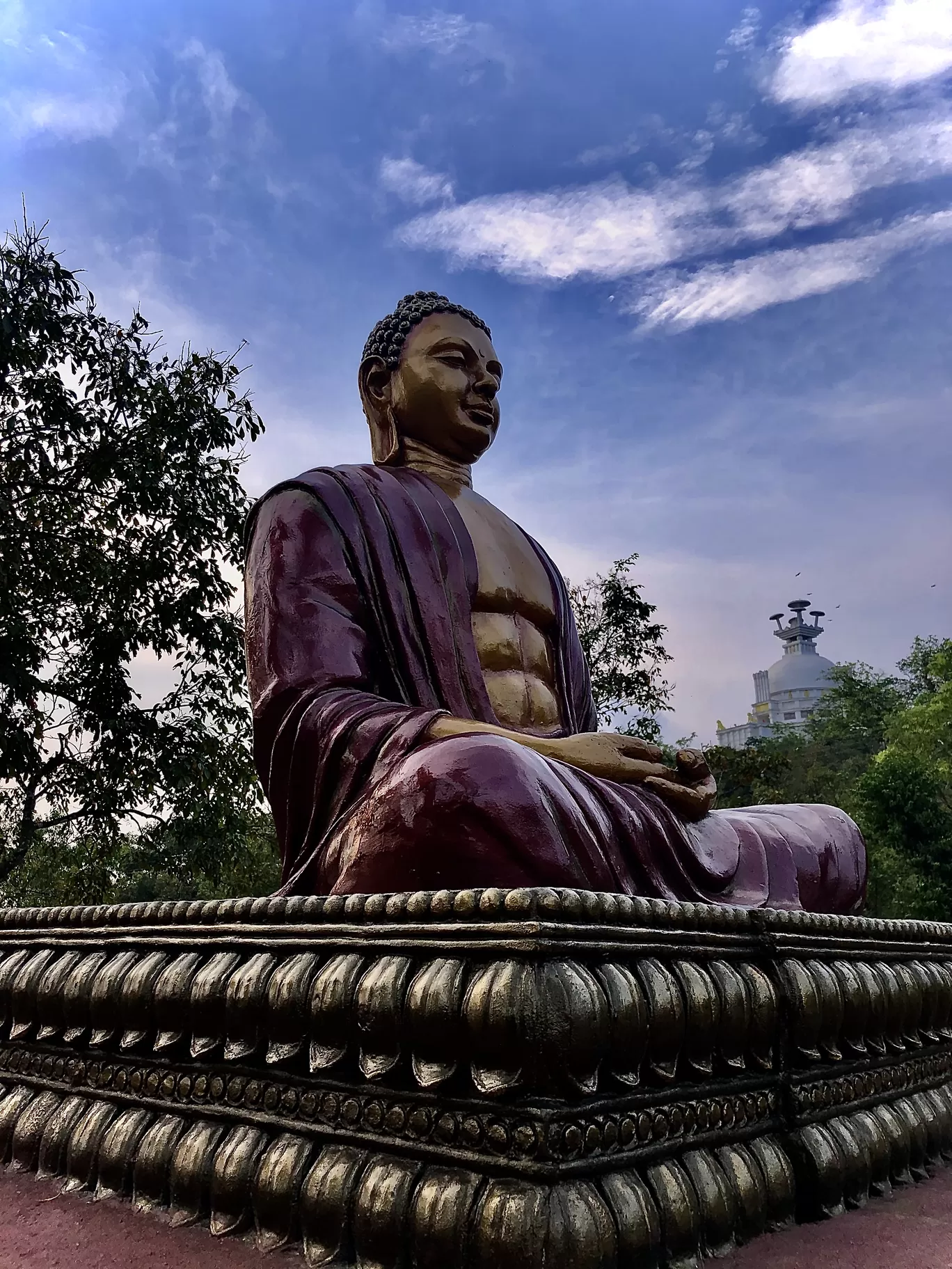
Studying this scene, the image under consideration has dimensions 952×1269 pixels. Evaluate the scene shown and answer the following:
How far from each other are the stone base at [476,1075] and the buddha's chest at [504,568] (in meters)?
1.59

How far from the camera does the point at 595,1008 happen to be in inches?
52.3

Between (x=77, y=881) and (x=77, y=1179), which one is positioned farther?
(x=77, y=881)

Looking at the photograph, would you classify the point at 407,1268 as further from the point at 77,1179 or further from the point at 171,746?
the point at 171,746

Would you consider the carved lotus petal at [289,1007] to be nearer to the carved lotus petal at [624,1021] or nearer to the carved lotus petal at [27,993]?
the carved lotus petal at [624,1021]

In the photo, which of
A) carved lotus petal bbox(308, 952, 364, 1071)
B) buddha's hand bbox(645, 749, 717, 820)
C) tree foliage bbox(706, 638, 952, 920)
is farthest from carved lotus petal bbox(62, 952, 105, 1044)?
tree foliage bbox(706, 638, 952, 920)

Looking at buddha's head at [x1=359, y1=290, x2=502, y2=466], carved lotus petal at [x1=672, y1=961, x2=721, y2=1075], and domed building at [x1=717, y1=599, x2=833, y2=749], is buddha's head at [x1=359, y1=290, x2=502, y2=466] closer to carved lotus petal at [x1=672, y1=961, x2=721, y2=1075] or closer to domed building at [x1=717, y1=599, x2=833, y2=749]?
carved lotus petal at [x1=672, y1=961, x2=721, y2=1075]

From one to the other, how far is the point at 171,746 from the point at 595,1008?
20.5ft

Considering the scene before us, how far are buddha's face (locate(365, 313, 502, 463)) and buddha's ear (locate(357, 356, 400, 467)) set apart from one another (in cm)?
3

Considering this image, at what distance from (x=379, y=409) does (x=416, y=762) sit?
2.03 metres

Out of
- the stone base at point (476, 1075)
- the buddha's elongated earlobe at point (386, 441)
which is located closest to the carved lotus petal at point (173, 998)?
the stone base at point (476, 1075)

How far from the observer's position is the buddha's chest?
11.0ft

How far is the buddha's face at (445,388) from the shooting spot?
3705 mm

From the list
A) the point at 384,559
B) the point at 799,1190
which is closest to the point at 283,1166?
the point at 799,1190

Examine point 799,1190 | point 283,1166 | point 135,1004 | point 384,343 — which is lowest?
point 799,1190
